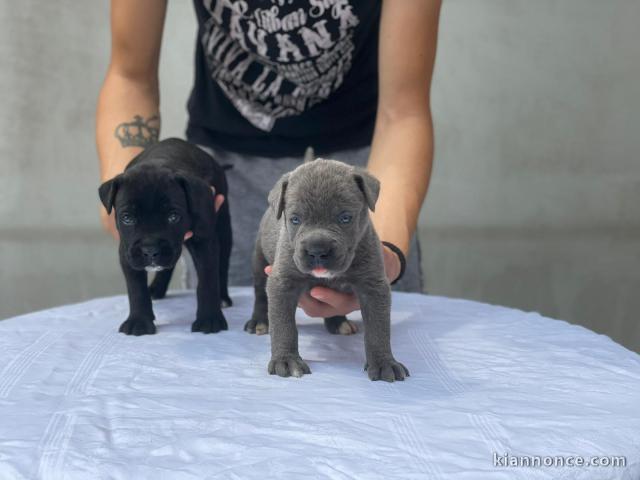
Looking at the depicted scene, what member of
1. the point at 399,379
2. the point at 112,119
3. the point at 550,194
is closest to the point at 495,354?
the point at 399,379

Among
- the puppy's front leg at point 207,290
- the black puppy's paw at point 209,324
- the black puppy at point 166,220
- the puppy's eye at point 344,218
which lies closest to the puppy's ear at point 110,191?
the black puppy at point 166,220

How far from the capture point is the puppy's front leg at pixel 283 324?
5.18 ft

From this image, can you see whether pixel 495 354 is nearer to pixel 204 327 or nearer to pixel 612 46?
pixel 204 327

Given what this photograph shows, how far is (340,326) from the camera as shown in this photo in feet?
6.35

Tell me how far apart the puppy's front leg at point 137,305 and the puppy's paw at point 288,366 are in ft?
1.57

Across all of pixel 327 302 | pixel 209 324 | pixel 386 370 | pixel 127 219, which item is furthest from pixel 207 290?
pixel 386 370

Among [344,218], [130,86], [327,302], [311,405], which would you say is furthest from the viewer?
[130,86]

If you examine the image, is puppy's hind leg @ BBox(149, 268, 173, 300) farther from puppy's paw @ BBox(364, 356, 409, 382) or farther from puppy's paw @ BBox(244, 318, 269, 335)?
puppy's paw @ BBox(364, 356, 409, 382)

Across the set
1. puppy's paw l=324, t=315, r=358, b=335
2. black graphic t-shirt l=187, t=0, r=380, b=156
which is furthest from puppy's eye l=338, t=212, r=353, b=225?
black graphic t-shirt l=187, t=0, r=380, b=156

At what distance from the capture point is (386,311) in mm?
1611

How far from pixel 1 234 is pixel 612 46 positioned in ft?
12.6

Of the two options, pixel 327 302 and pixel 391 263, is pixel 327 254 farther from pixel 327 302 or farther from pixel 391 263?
pixel 391 263

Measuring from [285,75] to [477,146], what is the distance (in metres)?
2.20

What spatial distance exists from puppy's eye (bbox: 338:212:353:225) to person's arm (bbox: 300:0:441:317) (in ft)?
1.87
